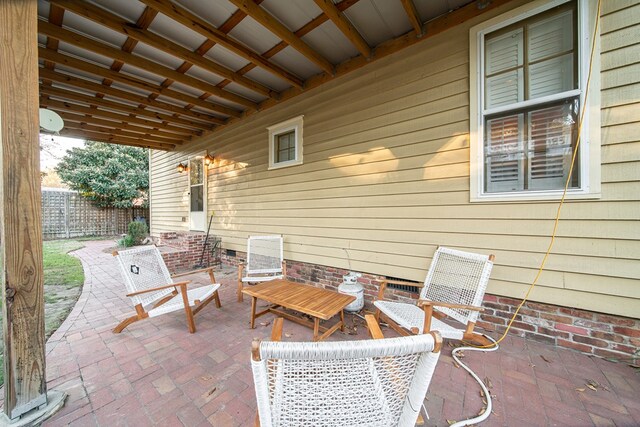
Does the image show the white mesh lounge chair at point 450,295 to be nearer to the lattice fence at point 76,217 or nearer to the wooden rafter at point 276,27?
the wooden rafter at point 276,27

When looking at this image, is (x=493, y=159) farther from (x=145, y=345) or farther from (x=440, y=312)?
(x=145, y=345)

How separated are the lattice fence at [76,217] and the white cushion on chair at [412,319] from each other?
13.9m

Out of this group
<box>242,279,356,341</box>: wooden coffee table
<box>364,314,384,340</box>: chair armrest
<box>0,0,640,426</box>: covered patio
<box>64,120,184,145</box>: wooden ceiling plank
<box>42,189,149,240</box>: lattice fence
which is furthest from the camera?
<box>42,189,149,240</box>: lattice fence

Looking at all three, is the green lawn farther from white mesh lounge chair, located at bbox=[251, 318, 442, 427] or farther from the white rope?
Result: the white rope

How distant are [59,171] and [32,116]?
14.6 meters

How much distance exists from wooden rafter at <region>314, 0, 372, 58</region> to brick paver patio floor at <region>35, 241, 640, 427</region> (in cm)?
340

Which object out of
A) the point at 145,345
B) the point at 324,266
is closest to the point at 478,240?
the point at 324,266

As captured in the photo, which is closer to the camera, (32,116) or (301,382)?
(301,382)

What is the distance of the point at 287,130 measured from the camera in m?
4.43

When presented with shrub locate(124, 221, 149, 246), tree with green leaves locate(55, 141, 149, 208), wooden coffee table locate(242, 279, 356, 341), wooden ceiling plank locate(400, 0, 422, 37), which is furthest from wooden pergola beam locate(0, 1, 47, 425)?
tree with green leaves locate(55, 141, 149, 208)

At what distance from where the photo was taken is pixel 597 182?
6.68 ft

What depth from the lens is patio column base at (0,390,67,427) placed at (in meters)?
1.43

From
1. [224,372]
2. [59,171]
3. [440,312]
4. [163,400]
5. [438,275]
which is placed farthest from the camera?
[59,171]

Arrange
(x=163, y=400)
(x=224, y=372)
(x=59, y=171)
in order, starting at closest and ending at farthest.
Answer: (x=163, y=400), (x=224, y=372), (x=59, y=171)
